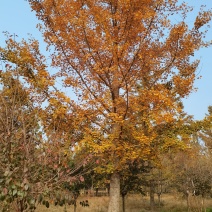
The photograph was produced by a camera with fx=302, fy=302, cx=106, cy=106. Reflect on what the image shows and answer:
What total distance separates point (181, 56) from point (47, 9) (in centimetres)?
466

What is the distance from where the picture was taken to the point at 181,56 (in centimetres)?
965

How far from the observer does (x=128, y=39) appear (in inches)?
385

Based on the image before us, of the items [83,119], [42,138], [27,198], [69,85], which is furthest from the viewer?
[69,85]

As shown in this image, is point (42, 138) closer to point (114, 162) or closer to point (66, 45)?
point (114, 162)

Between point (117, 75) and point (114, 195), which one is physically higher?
point (117, 75)

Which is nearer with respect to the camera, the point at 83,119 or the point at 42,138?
the point at 42,138

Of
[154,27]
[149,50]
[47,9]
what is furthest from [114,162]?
[47,9]

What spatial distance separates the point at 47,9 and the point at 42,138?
667 cm

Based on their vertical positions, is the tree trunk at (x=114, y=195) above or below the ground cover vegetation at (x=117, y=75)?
below

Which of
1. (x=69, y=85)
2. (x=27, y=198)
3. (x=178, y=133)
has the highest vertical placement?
(x=69, y=85)

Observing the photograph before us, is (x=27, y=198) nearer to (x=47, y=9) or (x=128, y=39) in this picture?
(x=128, y=39)

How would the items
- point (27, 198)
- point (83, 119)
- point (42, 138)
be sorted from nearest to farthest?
point (27, 198) → point (42, 138) → point (83, 119)

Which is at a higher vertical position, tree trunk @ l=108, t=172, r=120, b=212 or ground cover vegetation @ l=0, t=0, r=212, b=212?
ground cover vegetation @ l=0, t=0, r=212, b=212

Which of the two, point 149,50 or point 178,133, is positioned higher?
point 149,50
